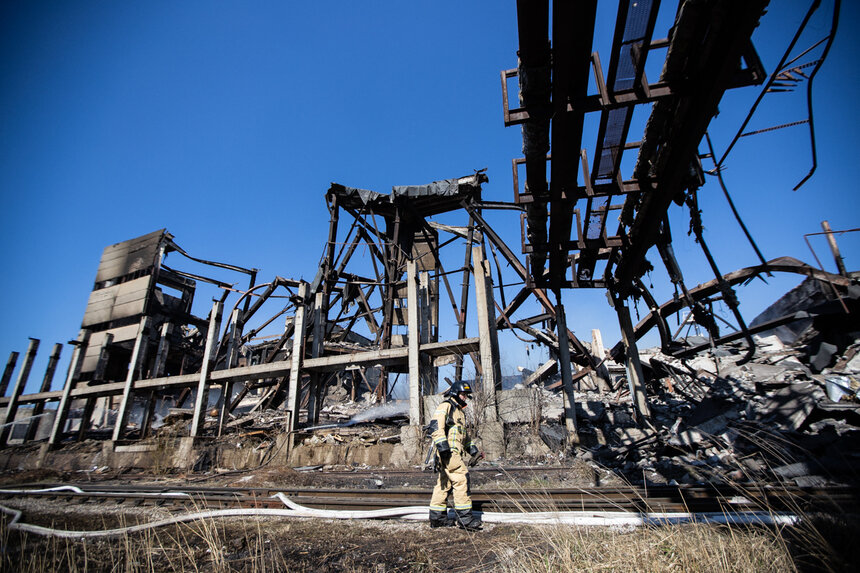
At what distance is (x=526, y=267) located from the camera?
916cm

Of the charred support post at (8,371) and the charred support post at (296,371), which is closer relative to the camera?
the charred support post at (296,371)

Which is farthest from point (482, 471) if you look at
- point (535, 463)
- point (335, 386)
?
→ point (335, 386)

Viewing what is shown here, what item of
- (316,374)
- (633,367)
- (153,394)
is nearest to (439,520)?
(316,374)

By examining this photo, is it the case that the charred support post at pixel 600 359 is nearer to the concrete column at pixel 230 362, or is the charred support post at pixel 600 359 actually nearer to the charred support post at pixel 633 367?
the charred support post at pixel 633 367

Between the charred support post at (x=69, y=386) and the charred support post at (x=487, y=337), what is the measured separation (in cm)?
1420

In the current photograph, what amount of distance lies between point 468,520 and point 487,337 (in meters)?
4.39

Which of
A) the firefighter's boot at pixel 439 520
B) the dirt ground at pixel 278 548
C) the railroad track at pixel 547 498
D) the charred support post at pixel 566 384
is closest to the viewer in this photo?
the dirt ground at pixel 278 548

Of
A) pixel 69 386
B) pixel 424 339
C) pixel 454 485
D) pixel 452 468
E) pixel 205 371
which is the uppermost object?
pixel 424 339

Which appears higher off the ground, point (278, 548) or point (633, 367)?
point (633, 367)

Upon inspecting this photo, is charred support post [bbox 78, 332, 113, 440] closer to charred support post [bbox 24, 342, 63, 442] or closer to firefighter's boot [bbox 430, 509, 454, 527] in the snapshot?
charred support post [bbox 24, 342, 63, 442]

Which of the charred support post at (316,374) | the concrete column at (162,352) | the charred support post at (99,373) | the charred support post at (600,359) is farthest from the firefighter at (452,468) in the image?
the charred support post at (99,373)

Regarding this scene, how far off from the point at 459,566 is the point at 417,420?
478 cm

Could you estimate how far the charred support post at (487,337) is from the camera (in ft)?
24.6

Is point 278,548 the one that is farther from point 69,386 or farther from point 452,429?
point 69,386
